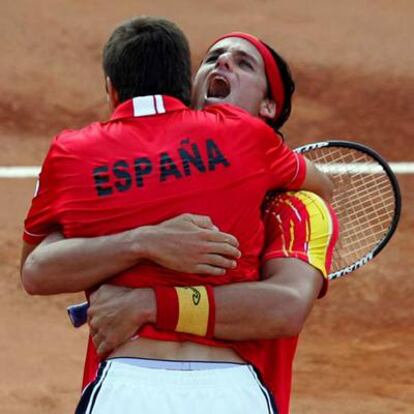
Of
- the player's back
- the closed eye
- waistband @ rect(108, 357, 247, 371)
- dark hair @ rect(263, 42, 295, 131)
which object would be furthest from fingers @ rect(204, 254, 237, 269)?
the closed eye

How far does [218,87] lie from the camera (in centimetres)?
557

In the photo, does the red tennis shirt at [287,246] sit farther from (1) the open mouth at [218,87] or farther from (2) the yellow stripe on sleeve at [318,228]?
(1) the open mouth at [218,87]

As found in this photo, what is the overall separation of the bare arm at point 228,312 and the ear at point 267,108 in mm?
991

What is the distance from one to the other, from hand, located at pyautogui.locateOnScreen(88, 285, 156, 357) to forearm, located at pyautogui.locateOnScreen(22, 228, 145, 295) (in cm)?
6

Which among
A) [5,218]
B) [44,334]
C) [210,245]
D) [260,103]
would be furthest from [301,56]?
[210,245]

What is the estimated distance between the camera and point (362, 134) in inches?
426

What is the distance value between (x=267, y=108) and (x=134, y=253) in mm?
1185

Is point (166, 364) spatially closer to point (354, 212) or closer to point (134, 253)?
point (134, 253)

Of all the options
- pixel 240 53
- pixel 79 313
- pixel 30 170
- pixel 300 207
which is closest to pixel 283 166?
pixel 300 207

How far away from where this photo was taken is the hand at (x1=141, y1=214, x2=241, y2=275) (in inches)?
184

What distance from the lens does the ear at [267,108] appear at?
5562 mm

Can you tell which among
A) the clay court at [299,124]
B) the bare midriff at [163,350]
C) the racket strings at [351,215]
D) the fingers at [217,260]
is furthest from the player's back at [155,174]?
the clay court at [299,124]

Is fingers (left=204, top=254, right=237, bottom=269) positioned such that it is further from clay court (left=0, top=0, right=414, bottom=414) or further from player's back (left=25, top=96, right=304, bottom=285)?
clay court (left=0, top=0, right=414, bottom=414)

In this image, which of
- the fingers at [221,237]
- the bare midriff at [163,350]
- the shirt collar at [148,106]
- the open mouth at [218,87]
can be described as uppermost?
the shirt collar at [148,106]
